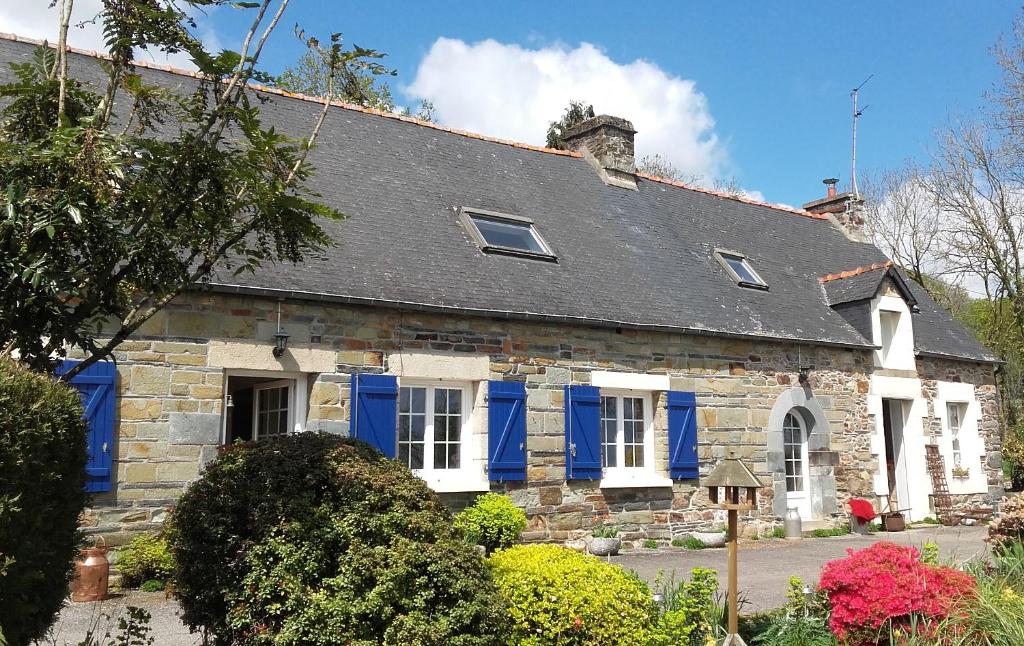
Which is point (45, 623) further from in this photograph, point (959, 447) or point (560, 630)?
point (959, 447)

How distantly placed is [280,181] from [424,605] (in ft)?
6.97

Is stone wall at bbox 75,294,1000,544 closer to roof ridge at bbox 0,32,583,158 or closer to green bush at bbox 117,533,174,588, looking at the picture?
green bush at bbox 117,533,174,588

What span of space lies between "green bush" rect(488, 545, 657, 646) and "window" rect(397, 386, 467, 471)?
4849mm

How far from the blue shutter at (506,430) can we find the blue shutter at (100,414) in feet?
12.7

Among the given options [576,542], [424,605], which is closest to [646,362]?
[576,542]

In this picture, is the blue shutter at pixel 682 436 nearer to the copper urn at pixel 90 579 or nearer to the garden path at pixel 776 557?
the garden path at pixel 776 557

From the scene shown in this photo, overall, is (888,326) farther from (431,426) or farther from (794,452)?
(431,426)

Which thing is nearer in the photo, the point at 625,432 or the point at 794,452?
the point at 625,432

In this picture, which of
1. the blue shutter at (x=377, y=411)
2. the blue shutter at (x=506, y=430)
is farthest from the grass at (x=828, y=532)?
the blue shutter at (x=377, y=411)

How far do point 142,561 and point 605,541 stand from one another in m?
4.87

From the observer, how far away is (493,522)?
856cm

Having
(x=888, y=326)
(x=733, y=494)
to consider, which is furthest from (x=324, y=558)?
(x=888, y=326)

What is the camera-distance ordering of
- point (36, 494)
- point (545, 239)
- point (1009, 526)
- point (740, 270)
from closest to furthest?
point (36, 494) → point (1009, 526) → point (545, 239) → point (740, 270)

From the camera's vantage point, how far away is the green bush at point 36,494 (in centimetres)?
339
